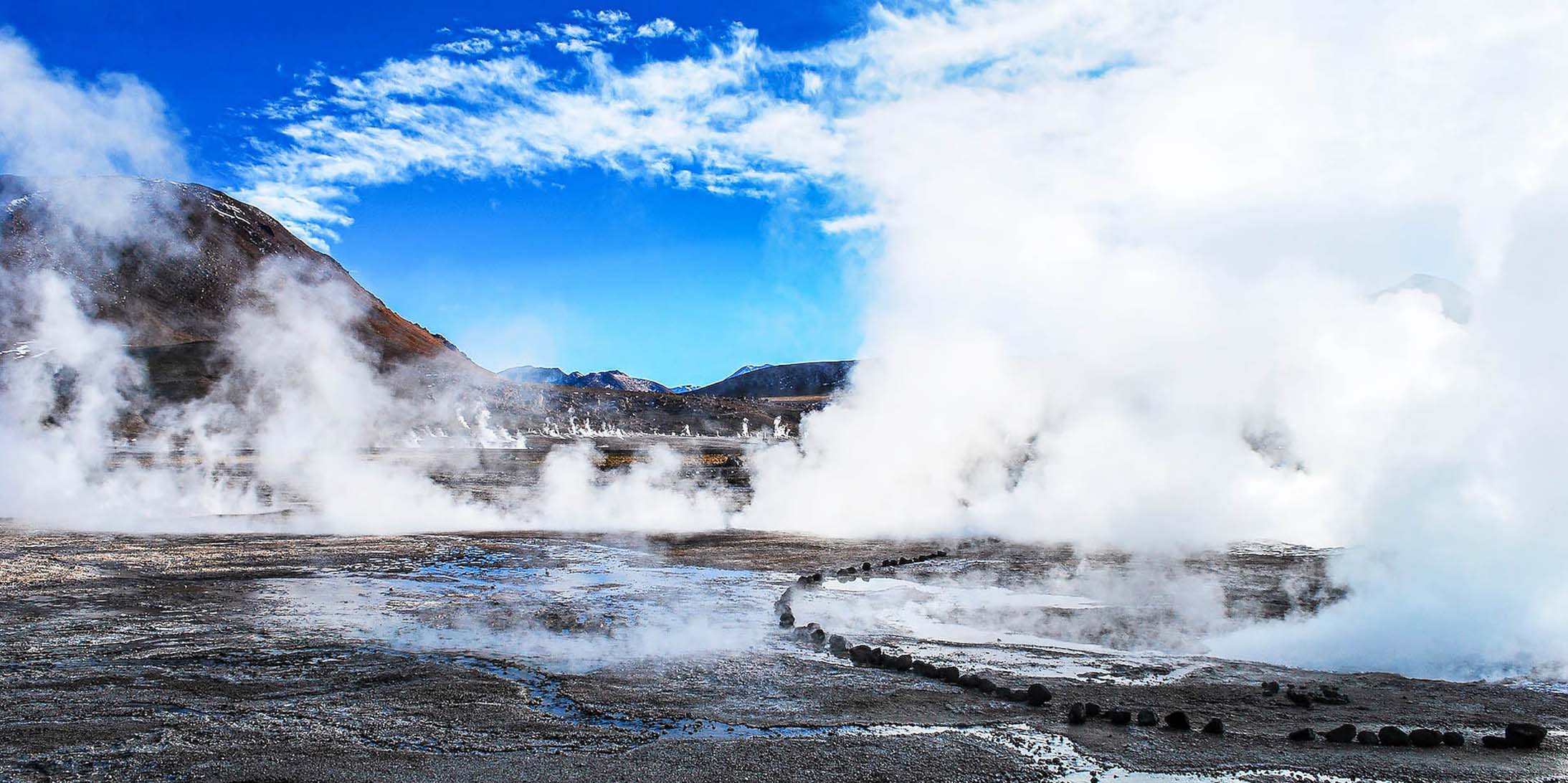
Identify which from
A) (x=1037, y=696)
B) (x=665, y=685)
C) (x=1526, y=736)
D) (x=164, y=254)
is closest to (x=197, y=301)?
(x=164, y=254)

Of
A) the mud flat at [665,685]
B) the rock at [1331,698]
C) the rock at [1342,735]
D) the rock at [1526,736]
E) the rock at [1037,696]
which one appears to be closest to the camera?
the mud flat at [665,685]

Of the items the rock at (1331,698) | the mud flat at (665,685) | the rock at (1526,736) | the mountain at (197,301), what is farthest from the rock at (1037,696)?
the mountain at (197,301)

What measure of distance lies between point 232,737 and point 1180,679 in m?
9.90

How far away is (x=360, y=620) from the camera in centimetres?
1387

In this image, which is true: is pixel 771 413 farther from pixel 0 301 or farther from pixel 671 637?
pixel 671 637

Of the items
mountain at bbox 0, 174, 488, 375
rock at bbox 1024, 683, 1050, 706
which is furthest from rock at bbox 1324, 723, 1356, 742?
mountain at bbox 0, 174, 488, 375

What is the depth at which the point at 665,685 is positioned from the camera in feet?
34.7

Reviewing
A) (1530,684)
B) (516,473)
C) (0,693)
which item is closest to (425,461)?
(516,473)

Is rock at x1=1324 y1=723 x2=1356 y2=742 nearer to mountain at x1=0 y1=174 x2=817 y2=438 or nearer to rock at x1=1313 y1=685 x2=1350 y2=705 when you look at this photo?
rock at x1=1313 y1=685 x2=1350 y2=705

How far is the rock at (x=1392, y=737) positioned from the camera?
8867 mm

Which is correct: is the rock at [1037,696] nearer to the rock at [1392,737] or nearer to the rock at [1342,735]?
the rock at [1342,735]

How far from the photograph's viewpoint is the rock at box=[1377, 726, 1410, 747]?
29.1ft

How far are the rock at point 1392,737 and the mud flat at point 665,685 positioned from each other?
9cm

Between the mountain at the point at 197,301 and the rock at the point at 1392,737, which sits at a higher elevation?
the mountain at the point at 197,301
